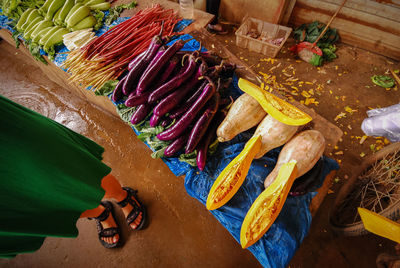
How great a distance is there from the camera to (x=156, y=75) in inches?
80.9

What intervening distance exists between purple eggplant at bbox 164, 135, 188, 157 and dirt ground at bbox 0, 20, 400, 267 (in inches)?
42.8

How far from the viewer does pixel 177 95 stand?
1955 millimetres

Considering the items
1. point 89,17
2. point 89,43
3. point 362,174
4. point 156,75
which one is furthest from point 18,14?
point 362,174

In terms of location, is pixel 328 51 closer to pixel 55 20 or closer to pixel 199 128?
pixel 199 128

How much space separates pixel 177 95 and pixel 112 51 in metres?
1.40

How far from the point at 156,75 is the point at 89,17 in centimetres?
227

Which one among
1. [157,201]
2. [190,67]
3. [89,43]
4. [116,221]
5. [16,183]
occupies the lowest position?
[116,221]

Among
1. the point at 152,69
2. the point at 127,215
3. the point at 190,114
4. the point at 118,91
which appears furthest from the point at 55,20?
the point at 127,215

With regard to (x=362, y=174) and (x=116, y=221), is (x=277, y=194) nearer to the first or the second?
(x=362, y=174)

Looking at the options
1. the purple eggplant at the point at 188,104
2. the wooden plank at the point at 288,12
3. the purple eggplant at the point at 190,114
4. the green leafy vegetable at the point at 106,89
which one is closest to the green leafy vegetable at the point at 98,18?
the green leafy vegetable at the point at 106,89

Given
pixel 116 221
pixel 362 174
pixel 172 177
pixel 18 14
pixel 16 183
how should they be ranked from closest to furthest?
pixel 16 183, pixel 362 174, pixel 116 221, pixel 172 177, pixel 18 14

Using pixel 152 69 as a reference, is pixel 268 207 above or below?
below

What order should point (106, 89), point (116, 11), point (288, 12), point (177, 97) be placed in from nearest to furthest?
point (177, 97) → point (106, 89) → point (116, 11) → point (288, 12)

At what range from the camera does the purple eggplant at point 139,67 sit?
2.10 m
